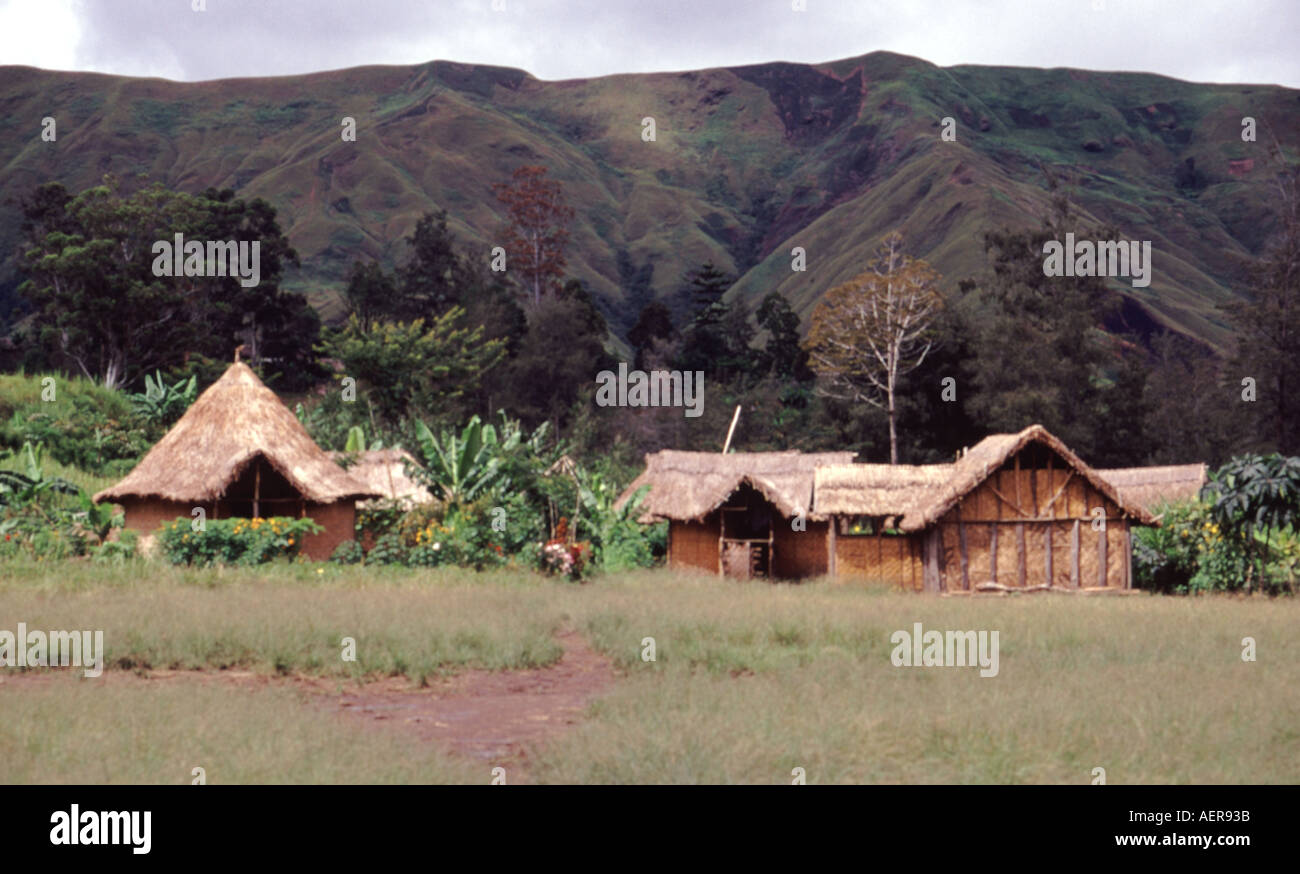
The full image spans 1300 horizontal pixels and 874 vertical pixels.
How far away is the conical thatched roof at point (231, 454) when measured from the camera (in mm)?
22203

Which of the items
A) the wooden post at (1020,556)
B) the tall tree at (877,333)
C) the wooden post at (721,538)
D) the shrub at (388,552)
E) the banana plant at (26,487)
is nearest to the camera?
the shrub at (388,552)

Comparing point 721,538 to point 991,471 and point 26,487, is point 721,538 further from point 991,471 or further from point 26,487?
point 26,487

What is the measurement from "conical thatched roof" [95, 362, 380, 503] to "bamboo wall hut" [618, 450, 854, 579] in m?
6.55

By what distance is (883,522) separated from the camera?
2492cm

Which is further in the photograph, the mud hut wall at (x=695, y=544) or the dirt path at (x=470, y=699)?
the mud hut wall at (x=695, y=544)

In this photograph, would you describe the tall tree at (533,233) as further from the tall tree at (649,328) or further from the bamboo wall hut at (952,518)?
the bamboo wall hut at (952,518)

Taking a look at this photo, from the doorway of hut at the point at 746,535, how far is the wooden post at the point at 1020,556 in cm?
481

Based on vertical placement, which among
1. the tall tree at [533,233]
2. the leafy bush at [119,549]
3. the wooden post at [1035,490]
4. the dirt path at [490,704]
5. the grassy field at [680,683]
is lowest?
the dirt path at [490,704]

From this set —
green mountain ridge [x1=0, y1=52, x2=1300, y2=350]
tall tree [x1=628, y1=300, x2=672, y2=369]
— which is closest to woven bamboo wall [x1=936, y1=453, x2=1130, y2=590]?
tall tree [x1=628, y1=300, x2=672, y2=369]

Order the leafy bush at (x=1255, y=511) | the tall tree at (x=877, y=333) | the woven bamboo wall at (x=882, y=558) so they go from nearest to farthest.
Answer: the leafy bush at (x=1255, y=511) < the woven bamboo wall at (x=882, y=558) < the tall tree at (x=877, y=333)

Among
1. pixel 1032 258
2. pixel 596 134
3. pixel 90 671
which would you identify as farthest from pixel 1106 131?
pixel 90 671

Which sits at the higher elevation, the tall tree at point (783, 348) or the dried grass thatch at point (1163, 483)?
the tall tree at point (783, 348)

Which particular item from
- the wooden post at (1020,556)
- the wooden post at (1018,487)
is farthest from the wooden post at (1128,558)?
the wooden post at (1018,487)

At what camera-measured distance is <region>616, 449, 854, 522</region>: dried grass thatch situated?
2500 centimetres
